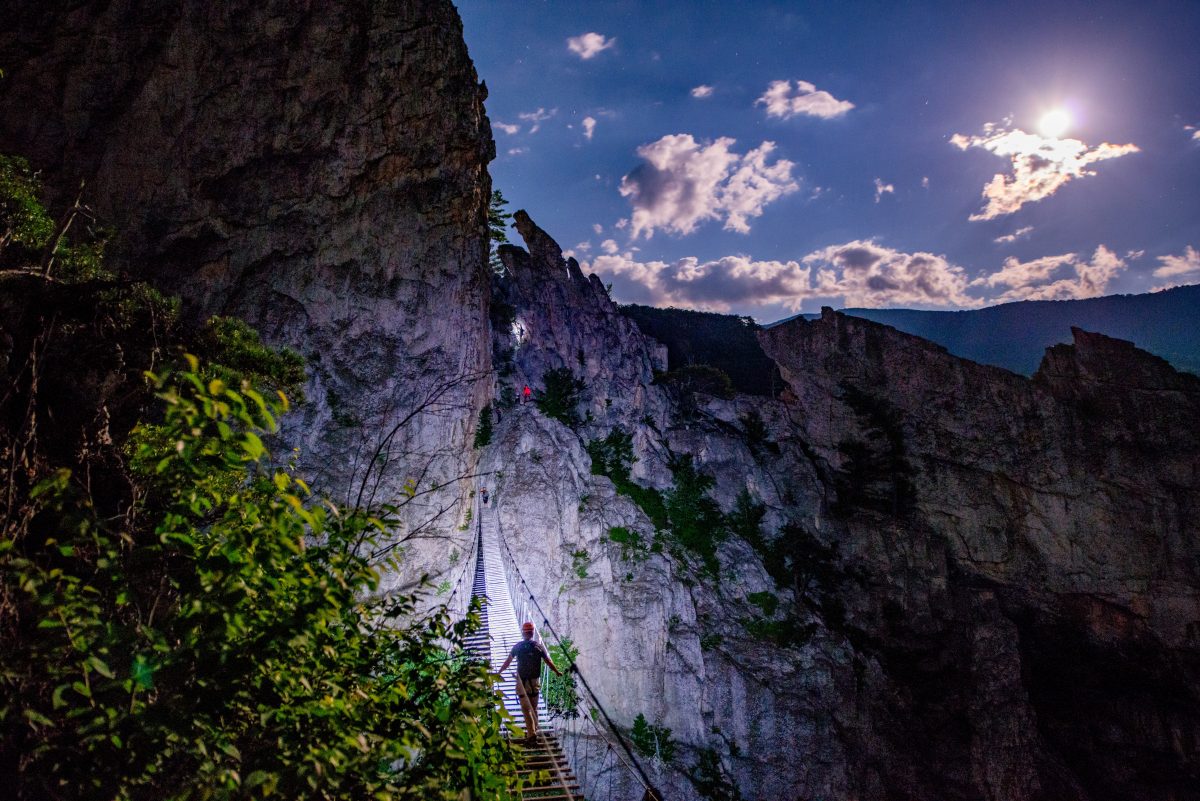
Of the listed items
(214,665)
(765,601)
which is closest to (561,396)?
(765,601)

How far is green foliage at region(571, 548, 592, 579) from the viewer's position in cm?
1841

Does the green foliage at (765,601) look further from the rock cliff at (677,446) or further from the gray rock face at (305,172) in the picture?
the gray rock face at (305,172)

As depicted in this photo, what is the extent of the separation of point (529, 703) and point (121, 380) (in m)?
6.88

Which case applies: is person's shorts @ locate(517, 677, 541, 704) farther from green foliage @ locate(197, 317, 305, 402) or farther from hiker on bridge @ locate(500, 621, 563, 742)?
green foliage @ locate(197, 317, 305, 402)

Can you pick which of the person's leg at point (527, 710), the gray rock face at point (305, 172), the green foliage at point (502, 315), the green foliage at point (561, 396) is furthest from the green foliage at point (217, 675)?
the green foliage at point (502, 315)

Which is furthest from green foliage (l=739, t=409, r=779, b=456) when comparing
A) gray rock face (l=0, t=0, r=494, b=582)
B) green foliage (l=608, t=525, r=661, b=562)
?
gray rock face (l=0, t=0, r=494, b=582)

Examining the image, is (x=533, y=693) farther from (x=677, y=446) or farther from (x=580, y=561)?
(x=677, y=446)

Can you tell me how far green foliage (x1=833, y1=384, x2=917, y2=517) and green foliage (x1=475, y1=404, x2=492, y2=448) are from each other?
1607cm

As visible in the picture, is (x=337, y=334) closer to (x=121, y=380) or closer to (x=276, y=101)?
(x=276, y=101)

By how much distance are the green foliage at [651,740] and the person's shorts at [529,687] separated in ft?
33.2

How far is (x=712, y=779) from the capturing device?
1581 centimetres

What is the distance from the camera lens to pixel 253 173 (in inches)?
533

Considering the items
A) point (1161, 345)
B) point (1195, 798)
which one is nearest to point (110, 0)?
point (1195, 798)

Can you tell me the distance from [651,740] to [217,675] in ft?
59.0
